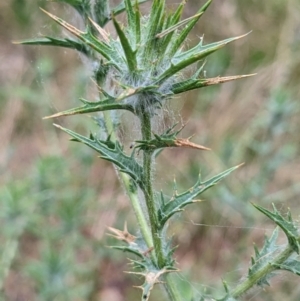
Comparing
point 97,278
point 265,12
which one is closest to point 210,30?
point 265,12

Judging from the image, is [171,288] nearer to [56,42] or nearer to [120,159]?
[120,159]

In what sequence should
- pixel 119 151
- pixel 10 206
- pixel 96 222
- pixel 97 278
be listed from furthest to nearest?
1. pixel 96 222
2. pixel 97 278
3. pixel 10 206
4. pixel 119 151

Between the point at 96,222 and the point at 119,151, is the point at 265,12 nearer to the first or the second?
the point at 96,222

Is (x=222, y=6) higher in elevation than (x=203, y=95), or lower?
higher

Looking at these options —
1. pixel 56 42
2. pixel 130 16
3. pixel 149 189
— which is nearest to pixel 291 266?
pixel 149 189

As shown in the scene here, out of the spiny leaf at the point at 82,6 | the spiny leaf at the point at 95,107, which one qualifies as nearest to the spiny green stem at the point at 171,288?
the spiny leaf at the point at 95,107

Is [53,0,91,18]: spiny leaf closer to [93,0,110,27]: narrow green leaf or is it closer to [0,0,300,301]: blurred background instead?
[93,0,110,27]: narrow green leaf

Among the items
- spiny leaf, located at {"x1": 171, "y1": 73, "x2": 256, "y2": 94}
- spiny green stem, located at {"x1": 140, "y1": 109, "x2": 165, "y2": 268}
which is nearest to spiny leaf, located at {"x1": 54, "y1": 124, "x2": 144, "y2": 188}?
spiny green stem, located at {"x1": 140, "y1": 109, "x2": 165, "y2": 268}
